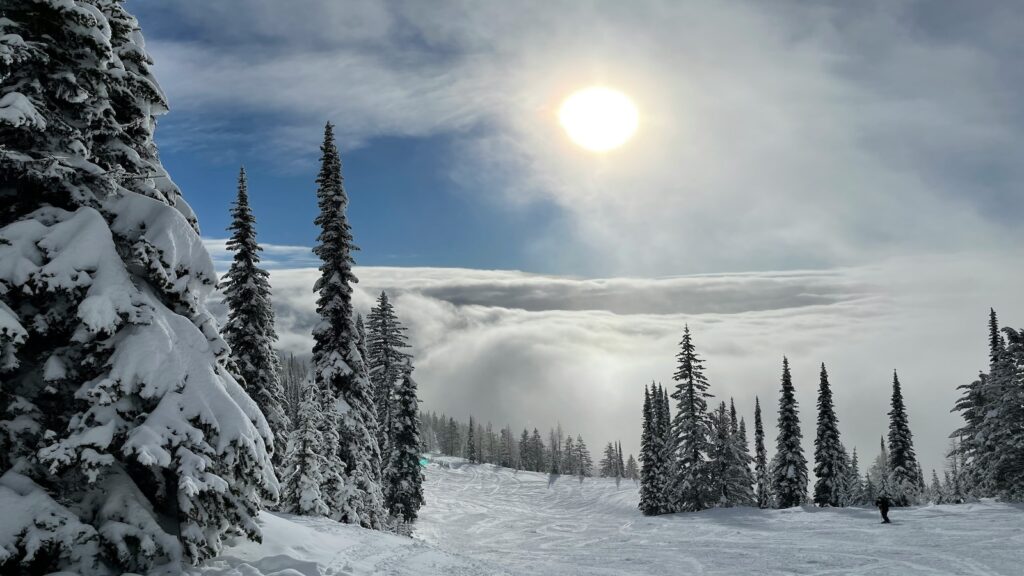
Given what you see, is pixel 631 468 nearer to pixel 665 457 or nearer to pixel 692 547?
pixel 665 457

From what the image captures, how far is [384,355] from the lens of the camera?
1928 inches

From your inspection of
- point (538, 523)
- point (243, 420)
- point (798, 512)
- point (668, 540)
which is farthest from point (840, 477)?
point (243, 420)

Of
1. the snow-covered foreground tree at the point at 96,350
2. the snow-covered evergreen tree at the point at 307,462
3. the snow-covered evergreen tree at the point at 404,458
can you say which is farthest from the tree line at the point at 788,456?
the snow-covered foreground tree at the point at 96,350

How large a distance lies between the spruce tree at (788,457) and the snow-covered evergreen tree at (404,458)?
33614 mm

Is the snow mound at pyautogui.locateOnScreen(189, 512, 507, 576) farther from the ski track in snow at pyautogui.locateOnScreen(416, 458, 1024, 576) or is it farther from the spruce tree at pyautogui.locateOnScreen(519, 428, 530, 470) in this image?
the spruce tree at pyautogui.locateOnScreen(519, 428, 530, 470)

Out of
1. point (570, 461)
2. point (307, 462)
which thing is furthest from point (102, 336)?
point (570, 461)

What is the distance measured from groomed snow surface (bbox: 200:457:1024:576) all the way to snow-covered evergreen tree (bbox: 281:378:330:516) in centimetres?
517

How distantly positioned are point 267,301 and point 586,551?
69.5 ft

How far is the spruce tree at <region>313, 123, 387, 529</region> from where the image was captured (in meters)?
27.4

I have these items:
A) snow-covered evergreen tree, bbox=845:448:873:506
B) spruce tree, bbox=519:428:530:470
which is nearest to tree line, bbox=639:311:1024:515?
snow-covered evergreen tree, bbox=845:448:873:506

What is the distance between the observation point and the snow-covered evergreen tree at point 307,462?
2342 cm

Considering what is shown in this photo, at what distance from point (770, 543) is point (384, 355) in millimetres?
33246

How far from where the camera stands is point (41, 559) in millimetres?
7660

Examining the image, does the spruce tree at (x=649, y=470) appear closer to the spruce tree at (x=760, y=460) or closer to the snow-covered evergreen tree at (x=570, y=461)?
the spruce tree at (x=760, y=460)
